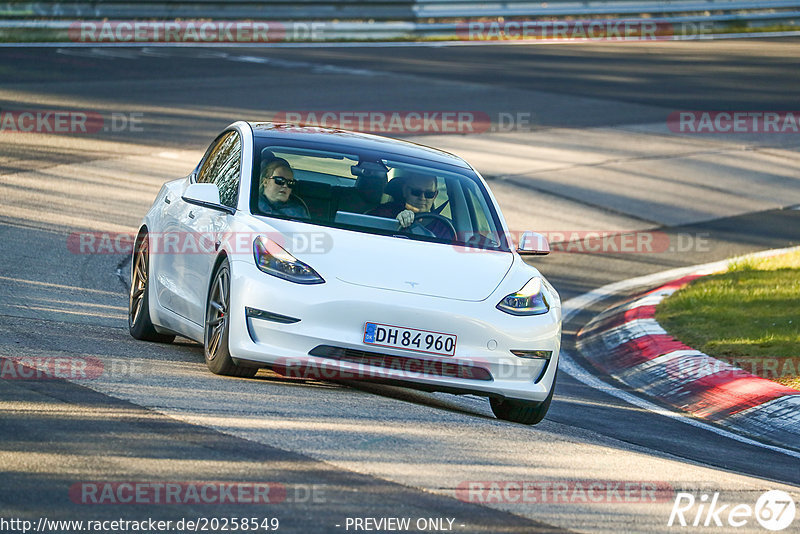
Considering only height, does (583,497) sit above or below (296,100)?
below

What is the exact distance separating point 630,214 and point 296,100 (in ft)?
22.6

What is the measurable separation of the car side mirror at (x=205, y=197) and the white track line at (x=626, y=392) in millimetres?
3357

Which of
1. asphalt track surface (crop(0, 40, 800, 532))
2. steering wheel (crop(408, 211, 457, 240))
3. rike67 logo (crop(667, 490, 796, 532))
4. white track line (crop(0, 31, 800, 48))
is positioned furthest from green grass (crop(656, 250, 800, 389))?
white track line (crop(0, 31, 800, 48))

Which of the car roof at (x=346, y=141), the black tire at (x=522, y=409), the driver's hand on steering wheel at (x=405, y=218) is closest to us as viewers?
the black tire at (x=522, y=409)

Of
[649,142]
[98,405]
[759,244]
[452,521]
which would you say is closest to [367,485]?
[452,521]

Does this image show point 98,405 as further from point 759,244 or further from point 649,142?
point 649,142

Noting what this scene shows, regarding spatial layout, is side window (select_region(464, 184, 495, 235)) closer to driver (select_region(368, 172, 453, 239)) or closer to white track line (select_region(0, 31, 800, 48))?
driver (select_region(368, 172, 453, 239))

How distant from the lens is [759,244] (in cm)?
1555

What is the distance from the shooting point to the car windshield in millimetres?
8016

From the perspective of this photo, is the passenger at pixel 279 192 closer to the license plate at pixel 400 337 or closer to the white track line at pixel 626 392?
the license plate at pixel 400 337

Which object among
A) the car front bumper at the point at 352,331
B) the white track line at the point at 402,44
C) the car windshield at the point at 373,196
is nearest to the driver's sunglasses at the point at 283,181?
the car windshield at the point at 373,196

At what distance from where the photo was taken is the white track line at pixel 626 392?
8.61m

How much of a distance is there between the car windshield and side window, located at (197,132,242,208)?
0.62ft

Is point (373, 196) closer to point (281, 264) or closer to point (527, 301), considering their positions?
point (281, 264)
